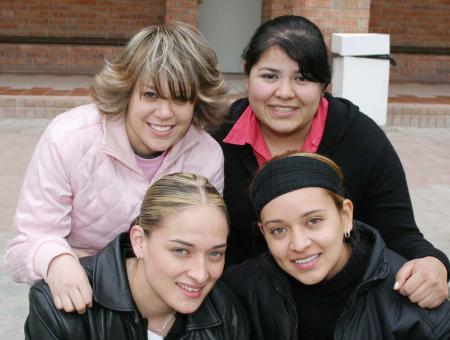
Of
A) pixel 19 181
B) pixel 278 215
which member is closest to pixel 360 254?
pixel 278 215

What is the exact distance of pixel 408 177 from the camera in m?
6.66

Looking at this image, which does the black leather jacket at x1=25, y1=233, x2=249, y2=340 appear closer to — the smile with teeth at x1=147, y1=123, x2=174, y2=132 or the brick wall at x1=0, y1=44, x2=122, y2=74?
the smile with teeth at x1=147, y1=123, x2=174, y2=132

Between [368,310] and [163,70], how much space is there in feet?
3.50

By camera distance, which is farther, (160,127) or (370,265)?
(160,127)

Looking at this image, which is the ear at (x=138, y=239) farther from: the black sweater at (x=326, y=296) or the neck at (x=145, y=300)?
the black sweater at (x=326, y=296)

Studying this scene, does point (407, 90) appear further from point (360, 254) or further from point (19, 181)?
point (360, 254)

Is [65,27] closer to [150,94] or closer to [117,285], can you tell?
[150,94]

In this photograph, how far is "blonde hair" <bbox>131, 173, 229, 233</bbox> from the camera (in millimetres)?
2244

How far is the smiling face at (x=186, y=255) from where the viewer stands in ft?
7.27

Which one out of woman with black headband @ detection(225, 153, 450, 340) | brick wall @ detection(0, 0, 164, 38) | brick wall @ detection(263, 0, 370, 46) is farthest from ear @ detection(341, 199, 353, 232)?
brick wall @ detection(0, 0, 164, 38)

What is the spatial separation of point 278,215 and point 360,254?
35 centimetres

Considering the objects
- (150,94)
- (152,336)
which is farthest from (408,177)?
(152,336)

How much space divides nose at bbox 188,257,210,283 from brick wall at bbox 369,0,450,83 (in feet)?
31.6

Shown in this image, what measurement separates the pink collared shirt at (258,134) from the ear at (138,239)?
0.72 metres
